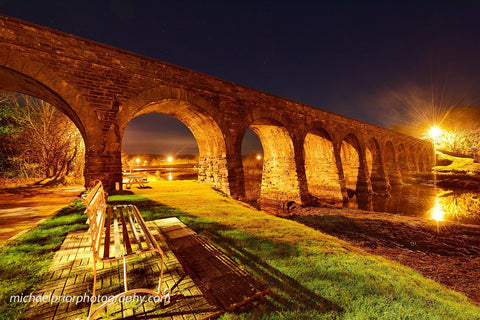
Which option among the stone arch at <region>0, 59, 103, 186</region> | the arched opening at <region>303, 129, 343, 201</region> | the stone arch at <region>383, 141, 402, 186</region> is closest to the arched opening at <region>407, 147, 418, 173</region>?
the stone arch at <region>383, 141, 402, 186</region>

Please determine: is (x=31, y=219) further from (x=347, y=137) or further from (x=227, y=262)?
(x=347, y=137)

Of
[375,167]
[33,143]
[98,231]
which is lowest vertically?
[375,167]

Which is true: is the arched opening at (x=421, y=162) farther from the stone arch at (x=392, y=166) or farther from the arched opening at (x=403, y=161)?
the stone arch at (x=392, y=166)

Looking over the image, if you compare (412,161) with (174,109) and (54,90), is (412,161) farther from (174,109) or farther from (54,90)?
(54,90)

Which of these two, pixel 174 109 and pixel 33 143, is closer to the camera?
pixel 174 109

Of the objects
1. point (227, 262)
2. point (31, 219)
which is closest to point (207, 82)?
point (31, 219)

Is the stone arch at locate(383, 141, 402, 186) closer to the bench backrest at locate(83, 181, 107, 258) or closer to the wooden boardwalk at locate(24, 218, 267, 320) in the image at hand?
the wooden boardwalk at locate(24, 218, 267, 320)

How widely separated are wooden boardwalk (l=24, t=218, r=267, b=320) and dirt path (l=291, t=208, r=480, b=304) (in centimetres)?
439

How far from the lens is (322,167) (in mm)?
15164

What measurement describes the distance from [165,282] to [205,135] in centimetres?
860

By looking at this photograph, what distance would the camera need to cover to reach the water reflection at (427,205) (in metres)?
10.5

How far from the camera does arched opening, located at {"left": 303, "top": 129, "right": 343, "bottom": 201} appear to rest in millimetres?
14375

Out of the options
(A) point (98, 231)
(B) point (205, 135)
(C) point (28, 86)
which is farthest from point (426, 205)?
(C) point (28, 86)

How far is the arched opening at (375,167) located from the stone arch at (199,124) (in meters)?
16.3
